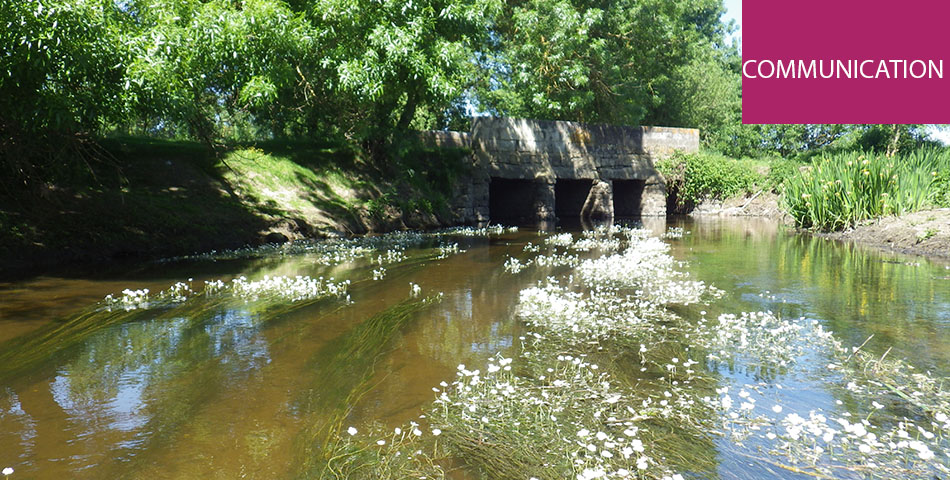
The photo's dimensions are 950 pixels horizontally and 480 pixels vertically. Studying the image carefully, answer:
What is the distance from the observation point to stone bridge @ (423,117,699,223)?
24859 mm

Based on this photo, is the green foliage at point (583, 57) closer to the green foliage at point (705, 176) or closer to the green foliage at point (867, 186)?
the green foliage at point (705, 176)

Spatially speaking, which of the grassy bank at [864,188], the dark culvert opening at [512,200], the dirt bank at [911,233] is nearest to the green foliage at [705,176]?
the dark culvert opening at [512,200]

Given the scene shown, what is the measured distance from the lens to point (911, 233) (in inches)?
566

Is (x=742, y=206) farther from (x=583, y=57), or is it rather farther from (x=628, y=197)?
(x=583, y=57)

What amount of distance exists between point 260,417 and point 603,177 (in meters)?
24.9

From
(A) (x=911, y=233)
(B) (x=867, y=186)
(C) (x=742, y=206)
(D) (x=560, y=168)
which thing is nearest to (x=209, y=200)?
(D) (x=560, y=168)

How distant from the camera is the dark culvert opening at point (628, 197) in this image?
30.0 metres

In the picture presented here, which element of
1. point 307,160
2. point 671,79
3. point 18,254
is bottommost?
point 18,254

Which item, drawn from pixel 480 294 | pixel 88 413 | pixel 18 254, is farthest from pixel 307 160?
pixel 88 413

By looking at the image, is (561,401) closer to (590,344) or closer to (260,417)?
(590,344)

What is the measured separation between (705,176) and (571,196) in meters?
6.62

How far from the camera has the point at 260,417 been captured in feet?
14.9

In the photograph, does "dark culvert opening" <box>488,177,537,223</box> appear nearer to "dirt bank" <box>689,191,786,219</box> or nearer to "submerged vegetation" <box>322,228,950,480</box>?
"dirt bank" <box>689,191,786,219</box>

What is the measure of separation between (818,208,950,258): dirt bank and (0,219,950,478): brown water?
2.60 metres
